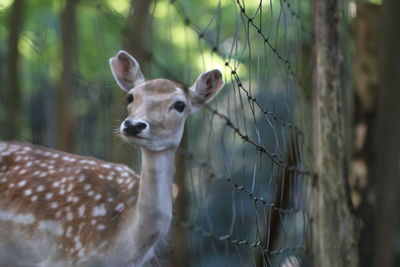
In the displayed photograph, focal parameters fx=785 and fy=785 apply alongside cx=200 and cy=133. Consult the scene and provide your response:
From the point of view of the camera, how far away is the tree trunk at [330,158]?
378 centimetres

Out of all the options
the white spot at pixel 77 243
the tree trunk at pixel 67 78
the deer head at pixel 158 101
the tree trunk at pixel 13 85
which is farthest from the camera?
the tree trunk at pixel 13 85

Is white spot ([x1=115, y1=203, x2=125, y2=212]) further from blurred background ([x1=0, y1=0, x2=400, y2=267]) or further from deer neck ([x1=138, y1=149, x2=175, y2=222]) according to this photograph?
blurred background ([x1=0, y1=0, x2=400, y2=267])

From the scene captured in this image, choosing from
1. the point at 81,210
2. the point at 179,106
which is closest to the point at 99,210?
the point at 81,210

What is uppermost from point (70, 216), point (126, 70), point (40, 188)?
point (126, 70)

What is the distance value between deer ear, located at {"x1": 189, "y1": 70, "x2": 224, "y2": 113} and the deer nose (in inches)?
16.8

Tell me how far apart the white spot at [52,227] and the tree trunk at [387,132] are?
3225mm

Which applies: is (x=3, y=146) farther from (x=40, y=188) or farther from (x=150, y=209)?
(x=150, y=209)

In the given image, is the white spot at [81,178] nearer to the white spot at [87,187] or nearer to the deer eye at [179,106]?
the white spot at [87,187]

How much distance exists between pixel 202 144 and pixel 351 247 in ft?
22.8

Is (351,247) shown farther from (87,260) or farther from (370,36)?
(370,36)

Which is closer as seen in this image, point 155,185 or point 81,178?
point 155,185

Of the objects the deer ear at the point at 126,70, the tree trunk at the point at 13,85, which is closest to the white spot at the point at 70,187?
the deer ear at the point at 126,70

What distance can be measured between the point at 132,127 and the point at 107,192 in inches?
28.9

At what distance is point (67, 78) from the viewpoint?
281 inches
